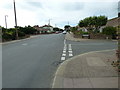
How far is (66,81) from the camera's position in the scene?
4.58m

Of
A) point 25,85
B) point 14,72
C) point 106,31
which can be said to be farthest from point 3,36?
point 25,85

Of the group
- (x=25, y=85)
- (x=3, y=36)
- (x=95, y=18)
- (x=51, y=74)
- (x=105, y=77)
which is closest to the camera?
(x=25, y=85)

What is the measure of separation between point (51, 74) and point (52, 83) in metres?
0.98

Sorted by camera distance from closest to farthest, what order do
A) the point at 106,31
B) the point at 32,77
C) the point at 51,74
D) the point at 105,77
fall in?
the point at 105,77 < the point at 32,77 < the point at 51,74 < the point at 106,31

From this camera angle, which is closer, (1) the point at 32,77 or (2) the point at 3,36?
(1) the point at 32,77

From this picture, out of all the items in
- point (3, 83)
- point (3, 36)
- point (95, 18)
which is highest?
point (95, 18)

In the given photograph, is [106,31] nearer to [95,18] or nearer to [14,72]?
[95,18]

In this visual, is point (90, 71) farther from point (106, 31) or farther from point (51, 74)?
point (106, 31)

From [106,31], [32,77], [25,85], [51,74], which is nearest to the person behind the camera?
[25,85]

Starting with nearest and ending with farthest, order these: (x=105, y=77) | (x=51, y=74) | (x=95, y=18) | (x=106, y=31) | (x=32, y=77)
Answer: (x=105, y=77)
(x=32, y=77)
(x=51, y=74)
(x=106, y=31)
(x=95, y=18)

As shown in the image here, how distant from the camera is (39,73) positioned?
223 inches

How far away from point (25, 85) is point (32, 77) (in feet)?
2.42

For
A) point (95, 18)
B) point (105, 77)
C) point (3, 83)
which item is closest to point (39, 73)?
point (3, 83)

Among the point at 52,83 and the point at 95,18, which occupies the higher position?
the point at 95,18
